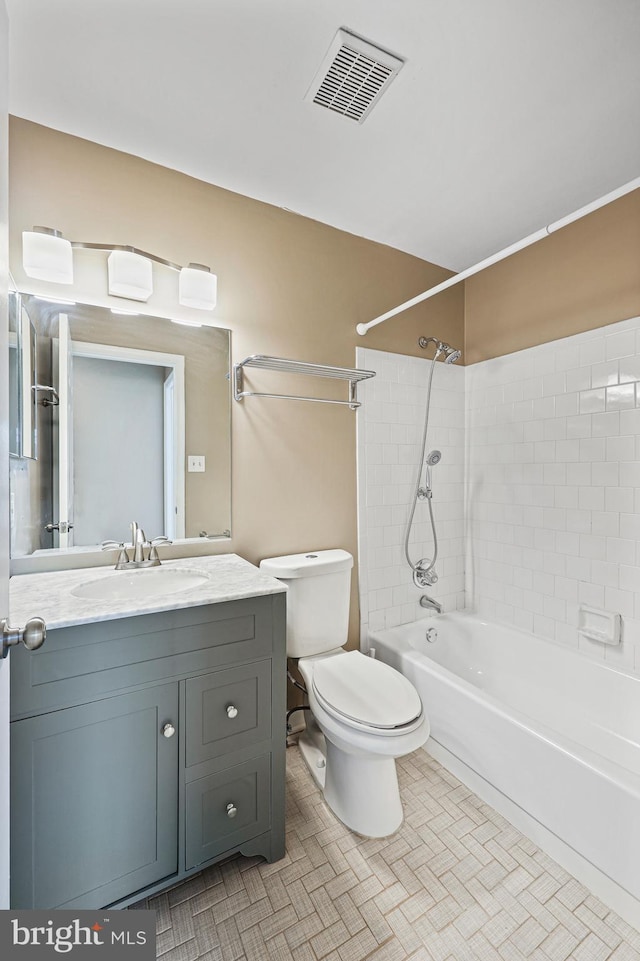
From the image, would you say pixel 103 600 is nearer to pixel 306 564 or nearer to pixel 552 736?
pixel 306 564

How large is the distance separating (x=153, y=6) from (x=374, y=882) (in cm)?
263

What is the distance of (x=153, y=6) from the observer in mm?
1143

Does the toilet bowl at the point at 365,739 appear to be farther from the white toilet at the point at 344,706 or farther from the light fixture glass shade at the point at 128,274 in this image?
the light fixture glass shade at the point at 128,274

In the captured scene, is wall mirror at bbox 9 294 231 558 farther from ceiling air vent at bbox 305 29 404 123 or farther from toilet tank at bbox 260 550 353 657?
ceiling air vent at bbox 305 29 404 123

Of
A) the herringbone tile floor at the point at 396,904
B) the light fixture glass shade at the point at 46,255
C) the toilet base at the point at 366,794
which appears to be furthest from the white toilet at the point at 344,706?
the light fixture glass shade at the point at 46,255

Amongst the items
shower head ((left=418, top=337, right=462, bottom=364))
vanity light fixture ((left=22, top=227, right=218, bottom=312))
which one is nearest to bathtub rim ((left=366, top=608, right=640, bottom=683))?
shower head ((left=418, top=337, right=462, bottom=364))

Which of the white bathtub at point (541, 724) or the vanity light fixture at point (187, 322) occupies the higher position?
the vanity light fixture at point (187, 322)

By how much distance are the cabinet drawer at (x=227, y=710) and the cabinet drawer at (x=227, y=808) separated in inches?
3.2

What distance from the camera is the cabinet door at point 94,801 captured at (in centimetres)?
101

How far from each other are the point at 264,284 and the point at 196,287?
14.0 inches

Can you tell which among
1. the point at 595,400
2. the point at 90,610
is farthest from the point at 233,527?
the point at 595,400

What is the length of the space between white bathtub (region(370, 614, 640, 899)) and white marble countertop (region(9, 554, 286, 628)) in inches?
39.1

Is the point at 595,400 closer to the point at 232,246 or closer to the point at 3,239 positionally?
the point at 232,246

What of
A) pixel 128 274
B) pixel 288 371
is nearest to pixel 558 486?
pixel 288 371
